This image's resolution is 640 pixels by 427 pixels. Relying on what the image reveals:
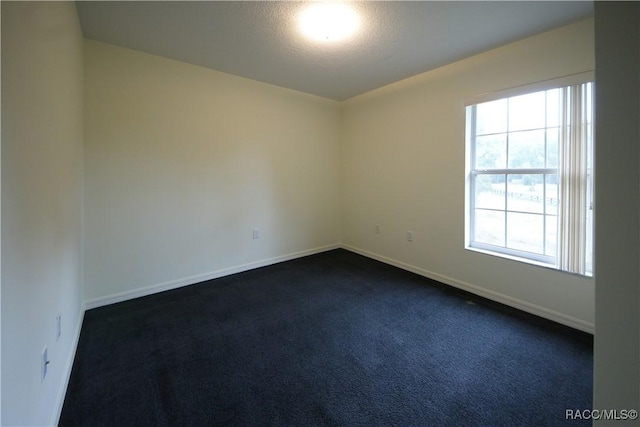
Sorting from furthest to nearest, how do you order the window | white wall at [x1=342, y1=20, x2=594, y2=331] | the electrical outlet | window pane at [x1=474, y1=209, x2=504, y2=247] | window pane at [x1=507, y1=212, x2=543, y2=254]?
window pane at [x1=474, y1=209, x2=504, y2=247] < window pane at [x1=507, y1=212, x2=543, y2=254] < white wall at [x1=342, y1=20, x2=594, y2=331] < the window < the electrical outlet

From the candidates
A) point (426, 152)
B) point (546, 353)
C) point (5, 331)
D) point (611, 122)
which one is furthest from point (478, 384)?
point (426, 152)

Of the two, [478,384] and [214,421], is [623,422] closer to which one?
[478,384]

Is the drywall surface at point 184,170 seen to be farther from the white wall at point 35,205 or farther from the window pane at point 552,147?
the window pane at point 552,147

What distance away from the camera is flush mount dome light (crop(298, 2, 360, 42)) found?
2.01 m

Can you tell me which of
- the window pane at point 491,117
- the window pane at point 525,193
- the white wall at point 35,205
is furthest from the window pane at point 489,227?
the white wall at point 35,205

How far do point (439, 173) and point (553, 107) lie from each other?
3.71ft

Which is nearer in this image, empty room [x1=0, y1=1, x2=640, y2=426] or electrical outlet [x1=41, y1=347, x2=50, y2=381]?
empty room [x1=0, y1=1, x2=640, y2=426]

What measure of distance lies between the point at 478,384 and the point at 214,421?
1542 millimetres

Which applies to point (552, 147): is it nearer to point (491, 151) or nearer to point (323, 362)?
point (491, 151)

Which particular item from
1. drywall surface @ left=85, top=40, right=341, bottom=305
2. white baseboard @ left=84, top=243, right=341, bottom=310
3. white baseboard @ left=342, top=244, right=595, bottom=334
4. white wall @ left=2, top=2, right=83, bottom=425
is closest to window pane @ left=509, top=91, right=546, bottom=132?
white baseboard @ left=342, top=244, right=595, bottom=334

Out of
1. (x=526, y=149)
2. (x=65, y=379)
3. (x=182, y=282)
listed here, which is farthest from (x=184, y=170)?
(x=526, y=149)

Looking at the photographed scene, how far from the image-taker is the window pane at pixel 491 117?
2742mm

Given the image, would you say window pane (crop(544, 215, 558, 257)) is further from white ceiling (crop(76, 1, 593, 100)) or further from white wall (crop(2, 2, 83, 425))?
white wall (crop(2, 2, 83, 425))

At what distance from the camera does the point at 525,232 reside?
2.66 m
